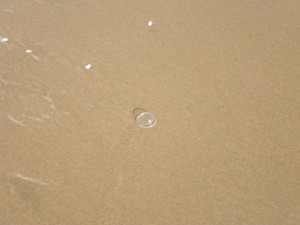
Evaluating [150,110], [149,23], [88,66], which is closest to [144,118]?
[150,110]

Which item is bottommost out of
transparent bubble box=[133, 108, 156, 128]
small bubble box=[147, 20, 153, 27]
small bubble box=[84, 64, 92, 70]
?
transparent bubble box=[133, 108, 156, 128]

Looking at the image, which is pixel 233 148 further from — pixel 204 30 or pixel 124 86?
pixel 204 30

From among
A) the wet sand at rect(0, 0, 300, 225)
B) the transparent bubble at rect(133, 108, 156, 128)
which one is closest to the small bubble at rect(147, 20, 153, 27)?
the wet sand at rect(0, 0, 300, 225)

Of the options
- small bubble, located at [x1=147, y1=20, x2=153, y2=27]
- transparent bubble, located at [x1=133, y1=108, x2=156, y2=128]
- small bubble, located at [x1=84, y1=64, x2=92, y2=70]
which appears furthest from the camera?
small bubble, located at [x1=147, y1=20, x2=153, y2=27]

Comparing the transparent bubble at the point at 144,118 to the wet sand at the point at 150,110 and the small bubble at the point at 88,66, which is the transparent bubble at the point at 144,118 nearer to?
the wet sand at the point at 150,110

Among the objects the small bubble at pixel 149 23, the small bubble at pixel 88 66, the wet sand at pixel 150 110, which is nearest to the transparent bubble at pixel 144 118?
the wet sand at pixel 150 110

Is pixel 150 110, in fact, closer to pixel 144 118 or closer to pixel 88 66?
pixel 144 118

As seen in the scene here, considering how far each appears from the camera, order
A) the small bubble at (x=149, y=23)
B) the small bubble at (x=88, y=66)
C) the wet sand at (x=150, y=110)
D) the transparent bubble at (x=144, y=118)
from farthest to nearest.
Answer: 1. the small bubble at (x=149, y=23)
2. the small bubble at (x=88, y=66)
3. the transparent bubble at (x=144, y=118)
4. the wet sand at (x=150, y=110)

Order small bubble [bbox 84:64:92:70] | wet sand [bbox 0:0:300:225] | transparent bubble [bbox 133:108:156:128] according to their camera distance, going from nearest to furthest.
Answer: wet sand [bbox 0:0:300:225]
transparent bubble [bbox 133:108:156:128]
small bubble [bbox 84:64:92:70]

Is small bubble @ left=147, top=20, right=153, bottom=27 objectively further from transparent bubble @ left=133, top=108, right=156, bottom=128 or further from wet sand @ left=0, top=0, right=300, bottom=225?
transparent bubble @ left=133, top=108, right=156, bottom=128
